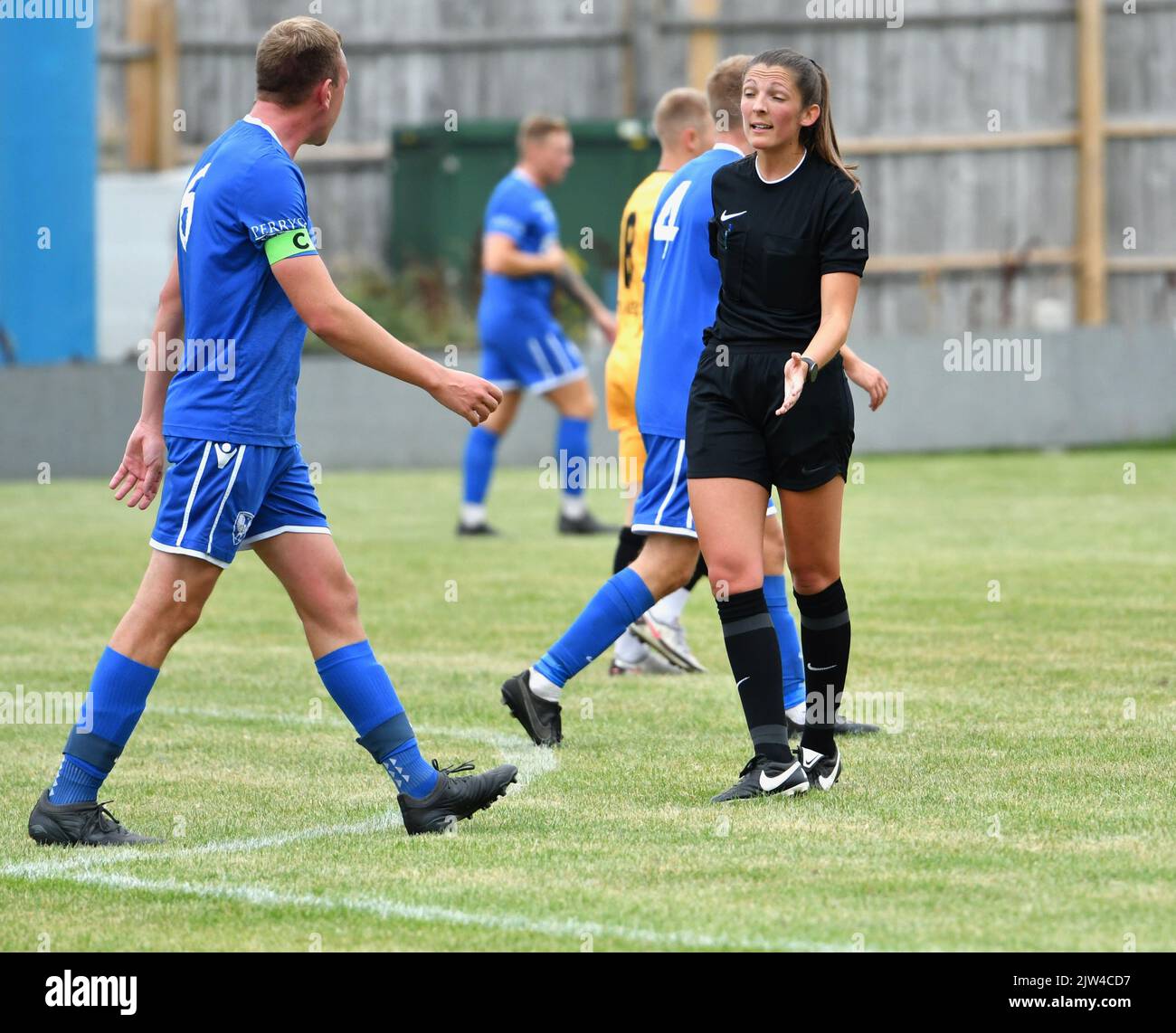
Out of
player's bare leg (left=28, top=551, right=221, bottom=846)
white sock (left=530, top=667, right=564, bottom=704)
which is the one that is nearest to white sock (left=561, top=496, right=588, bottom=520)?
white sock (left=530, top=667, right=564, bottom=704)

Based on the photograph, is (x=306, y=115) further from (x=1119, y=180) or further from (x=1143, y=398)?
(x=1119, y=180)

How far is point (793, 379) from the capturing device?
16.7 feet

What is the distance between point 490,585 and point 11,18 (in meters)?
10.0

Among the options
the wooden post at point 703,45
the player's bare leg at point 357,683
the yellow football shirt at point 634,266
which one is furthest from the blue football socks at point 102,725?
the wooden post at point 703,45

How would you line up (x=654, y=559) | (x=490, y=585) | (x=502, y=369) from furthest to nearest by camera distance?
(x=502, y=369) → (x=490, y=585) → (x=654, y=559)

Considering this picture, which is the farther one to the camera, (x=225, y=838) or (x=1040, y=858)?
(x=225, y=838)

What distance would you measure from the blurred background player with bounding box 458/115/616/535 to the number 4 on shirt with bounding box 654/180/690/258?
610 cm

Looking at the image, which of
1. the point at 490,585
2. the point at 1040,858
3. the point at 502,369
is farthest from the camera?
the point at 502,369

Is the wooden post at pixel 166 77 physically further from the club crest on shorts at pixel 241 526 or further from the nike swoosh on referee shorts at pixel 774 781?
the nike swoosh on referee shorts at pixel 774 781

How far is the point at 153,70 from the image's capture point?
2194cm

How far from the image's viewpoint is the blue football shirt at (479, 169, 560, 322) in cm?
1288

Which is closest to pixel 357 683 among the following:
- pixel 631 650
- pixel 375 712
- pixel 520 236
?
pixel 375 712

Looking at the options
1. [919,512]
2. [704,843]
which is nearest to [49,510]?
[919,512]

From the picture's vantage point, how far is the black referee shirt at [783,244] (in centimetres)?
528
